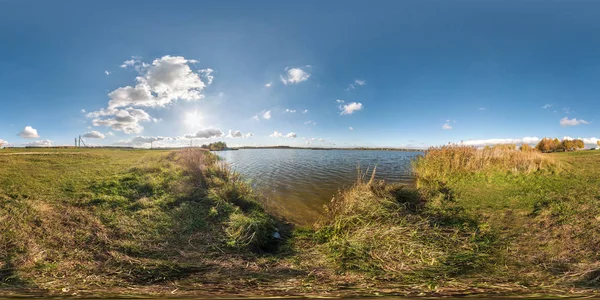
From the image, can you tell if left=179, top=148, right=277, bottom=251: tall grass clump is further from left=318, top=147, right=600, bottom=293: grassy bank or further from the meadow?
left=318, top=147, right=600, bottom=293: grassy bank

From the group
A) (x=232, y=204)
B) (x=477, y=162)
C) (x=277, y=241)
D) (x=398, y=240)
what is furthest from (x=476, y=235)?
(x=477, y=162)

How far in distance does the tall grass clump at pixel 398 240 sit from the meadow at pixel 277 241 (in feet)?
0.07

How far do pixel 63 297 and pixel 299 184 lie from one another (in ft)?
32.4

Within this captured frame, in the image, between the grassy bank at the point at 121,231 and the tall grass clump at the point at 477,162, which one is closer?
the grassy bank at the point at 121,231

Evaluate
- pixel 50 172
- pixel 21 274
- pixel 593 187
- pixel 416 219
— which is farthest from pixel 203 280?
pixel 593 187

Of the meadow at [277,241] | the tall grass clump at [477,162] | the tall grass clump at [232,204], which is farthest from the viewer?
the tall grass clump at [477,162]

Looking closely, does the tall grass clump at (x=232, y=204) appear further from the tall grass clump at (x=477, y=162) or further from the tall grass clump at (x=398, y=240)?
the tall grass clump at (x=477, y=162)

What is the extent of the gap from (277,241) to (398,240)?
91.0 inches

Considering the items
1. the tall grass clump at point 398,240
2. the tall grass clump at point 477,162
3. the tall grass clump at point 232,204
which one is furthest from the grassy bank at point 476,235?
the tall grass clump at point 477,162

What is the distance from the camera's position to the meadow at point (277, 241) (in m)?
2.69

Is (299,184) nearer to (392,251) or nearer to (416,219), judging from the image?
(416,219)

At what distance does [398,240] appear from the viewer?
3.79 meters

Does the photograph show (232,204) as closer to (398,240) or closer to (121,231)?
(121,231)

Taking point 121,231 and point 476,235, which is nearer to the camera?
point 121,231
